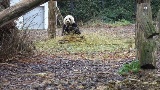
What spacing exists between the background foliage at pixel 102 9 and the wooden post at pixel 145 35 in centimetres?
2991

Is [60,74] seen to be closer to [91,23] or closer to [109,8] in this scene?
[91,23]

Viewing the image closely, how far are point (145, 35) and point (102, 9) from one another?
1299 inches

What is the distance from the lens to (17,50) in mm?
11867

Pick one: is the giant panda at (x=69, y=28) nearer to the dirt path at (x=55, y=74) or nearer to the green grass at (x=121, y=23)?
the dirt path at (x=55, y=74)

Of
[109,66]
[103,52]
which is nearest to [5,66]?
[109,66]

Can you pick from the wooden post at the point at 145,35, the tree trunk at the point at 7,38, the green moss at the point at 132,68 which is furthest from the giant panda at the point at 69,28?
the wooden post at the point at 145,35

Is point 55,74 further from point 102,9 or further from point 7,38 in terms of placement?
point 102,9

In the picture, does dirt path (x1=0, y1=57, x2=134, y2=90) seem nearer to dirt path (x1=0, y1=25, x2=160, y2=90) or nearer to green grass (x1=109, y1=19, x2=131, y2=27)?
dirt path (x1=0, y1=25, x2=160, y2=90)

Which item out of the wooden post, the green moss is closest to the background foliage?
the green moss

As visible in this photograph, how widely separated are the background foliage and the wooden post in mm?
29912

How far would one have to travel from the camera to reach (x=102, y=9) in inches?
1608

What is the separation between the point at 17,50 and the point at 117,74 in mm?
3939

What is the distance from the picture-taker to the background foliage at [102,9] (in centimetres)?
3859

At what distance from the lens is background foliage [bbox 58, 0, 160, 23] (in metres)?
38.6
